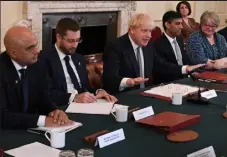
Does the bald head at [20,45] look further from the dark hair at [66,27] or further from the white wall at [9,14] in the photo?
the white wall at [9,14]

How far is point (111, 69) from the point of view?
3.33 metres

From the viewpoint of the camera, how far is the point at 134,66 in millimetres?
3434

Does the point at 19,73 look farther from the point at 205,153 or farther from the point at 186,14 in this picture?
the point at 186,14

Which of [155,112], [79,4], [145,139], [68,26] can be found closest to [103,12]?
[79,4]

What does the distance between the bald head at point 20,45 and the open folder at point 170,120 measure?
28.3 inches

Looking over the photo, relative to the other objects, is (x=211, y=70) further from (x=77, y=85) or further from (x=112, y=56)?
(x=77, y=85)

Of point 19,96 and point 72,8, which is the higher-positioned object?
point 72,8

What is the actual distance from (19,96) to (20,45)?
29 centimetres

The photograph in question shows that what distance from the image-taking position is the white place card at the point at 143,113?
232 cm

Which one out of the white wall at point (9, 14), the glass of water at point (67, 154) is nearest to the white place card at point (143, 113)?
the glass of water at point (67, 154)

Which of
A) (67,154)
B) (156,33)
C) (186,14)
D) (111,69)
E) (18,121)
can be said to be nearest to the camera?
(67,154)

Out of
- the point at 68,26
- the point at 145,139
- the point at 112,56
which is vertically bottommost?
the point at 145,139

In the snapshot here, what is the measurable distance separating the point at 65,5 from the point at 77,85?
8.46ft

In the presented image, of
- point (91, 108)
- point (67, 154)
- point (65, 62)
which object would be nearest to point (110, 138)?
point (67, 154)
